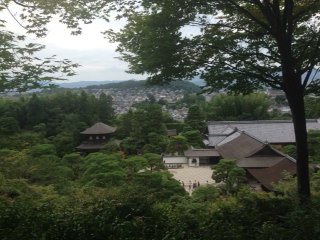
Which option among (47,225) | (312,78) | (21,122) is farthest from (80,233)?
(21,122)

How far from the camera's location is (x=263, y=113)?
115 feet

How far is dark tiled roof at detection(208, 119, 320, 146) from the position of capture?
24234 millimetres

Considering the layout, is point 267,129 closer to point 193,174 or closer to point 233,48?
point 193,174

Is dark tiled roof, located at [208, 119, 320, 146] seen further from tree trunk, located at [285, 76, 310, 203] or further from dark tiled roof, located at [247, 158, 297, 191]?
tree trunk, located at [285, 76, 310, 203]

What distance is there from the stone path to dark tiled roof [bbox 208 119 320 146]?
518cm

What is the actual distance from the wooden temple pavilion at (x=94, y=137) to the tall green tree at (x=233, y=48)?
22527 millimetres

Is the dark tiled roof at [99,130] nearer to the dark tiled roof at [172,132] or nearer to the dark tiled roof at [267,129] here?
the dark tiled roof at [172,132]

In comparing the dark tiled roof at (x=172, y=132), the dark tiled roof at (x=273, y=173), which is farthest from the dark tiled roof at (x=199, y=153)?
the dark tiled roof at (x=172, y=132)

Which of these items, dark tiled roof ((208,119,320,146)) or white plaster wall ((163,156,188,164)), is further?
dark tiled roof ((208,119,320,146))

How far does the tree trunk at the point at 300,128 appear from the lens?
3.97 meters

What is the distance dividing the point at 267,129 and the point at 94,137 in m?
14.7

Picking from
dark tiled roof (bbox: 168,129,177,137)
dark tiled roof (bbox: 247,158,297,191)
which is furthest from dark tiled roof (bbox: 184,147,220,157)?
dark tiled roof (bbox: 168,129,177,137)

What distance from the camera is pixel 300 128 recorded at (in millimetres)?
4000

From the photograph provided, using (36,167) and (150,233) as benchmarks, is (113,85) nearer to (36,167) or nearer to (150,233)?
(36,167)
